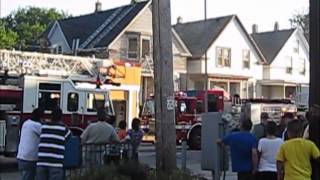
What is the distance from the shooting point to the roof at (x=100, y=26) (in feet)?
154

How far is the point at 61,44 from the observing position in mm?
51688

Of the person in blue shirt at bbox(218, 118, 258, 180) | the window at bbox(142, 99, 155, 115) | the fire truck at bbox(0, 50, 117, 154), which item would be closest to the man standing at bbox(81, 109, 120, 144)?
the person in blue shirt at bbox(218, 118, 258, 180)

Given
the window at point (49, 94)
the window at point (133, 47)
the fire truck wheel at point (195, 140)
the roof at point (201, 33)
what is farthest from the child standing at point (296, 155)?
the roof at point (201, 33)

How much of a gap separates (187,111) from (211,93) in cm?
195

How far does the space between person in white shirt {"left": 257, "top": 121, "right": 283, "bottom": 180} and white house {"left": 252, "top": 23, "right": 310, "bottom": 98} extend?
1815 inches

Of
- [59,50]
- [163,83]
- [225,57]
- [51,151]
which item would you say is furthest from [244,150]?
[225,57]

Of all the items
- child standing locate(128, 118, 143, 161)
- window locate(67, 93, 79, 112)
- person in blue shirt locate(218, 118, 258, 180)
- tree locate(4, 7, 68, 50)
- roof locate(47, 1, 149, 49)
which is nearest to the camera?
person in blue shirt locate(218, 118, 258, 180)

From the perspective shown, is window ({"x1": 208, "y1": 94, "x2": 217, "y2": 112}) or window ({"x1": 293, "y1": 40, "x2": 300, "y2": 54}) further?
window ({"x1": 293, "y1": 40, "x2": 300, "y2": 54})

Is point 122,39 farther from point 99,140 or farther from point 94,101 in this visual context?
point 99,140

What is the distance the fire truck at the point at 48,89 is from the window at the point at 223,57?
3006cm

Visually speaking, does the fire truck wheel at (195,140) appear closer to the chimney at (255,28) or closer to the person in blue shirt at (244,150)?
the person in blue shirt at (244,150)

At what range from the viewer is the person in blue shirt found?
33.4ft

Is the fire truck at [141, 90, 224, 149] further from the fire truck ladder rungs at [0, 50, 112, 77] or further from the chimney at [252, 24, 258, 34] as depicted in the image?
the chimney at [252, 24, 258, 34]

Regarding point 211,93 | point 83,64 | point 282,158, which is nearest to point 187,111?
point 211,93
